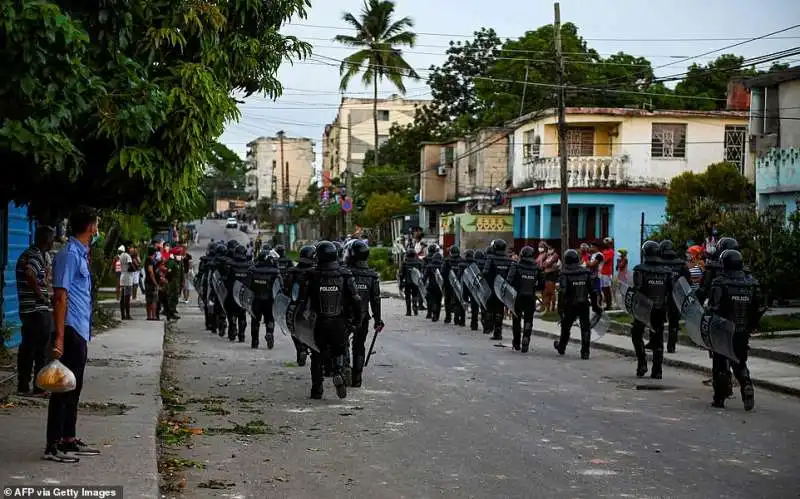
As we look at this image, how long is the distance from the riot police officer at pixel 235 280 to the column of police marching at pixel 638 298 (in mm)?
4740

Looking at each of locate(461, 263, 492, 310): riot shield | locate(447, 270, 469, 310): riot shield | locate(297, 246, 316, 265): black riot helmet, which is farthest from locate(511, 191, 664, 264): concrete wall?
locate(297, 246, 316, 265): black riot helmet

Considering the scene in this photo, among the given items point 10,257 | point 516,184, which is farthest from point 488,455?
point 516,184

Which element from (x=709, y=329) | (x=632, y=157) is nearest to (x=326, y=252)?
(x=709, y=329)

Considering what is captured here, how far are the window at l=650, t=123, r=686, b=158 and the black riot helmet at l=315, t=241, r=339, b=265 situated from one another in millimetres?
29116

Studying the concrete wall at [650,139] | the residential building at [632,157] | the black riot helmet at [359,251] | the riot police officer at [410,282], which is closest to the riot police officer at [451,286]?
the riot police officer at [410,282]

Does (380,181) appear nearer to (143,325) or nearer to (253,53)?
(143,325)

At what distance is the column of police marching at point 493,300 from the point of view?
12.4 m

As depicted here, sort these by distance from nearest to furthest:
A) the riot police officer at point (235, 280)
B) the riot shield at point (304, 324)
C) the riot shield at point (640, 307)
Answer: the riot shield at point (304, 324)
the riot shield at point (640, 307)
the riot police officer at point (235, 280)

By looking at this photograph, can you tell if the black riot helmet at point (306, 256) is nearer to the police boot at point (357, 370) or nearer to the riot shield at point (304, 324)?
the police boot at point (357, 370)

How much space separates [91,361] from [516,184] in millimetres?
30696

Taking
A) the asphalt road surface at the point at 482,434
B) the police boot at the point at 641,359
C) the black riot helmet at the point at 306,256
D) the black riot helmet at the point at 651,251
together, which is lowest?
the asphalt road surface at the point at 482,434

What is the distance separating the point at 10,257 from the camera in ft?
58.0

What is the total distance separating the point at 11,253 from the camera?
17719 millimetres

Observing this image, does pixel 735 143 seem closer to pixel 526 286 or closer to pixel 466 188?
pixel 466 188
